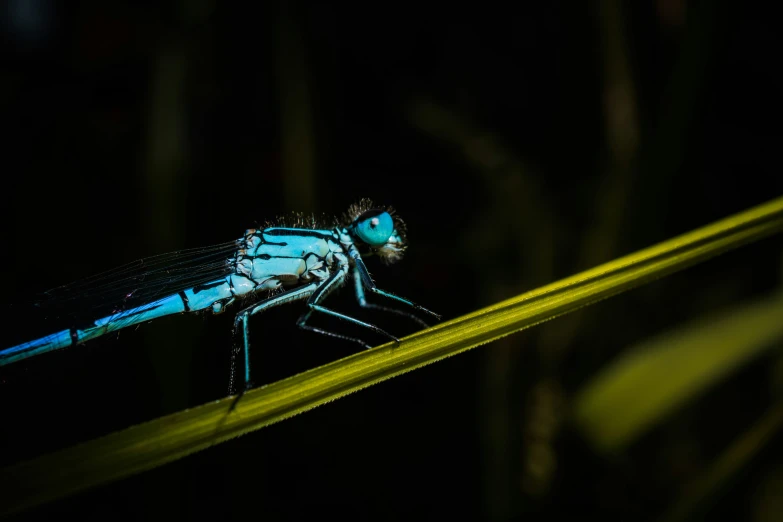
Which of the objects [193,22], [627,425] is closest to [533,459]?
[627,425]

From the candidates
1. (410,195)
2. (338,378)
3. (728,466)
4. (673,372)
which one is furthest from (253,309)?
(410,195)

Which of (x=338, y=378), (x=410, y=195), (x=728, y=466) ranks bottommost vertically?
(x=728, y=466)

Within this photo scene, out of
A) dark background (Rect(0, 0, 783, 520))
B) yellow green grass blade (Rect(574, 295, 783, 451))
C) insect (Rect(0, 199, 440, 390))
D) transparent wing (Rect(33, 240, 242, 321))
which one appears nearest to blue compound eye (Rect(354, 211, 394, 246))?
insect (Rect(0, 199, 440, 390))

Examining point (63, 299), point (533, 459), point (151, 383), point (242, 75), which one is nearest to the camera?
point (63, 299)

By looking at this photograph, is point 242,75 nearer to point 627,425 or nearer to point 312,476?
point 312,476

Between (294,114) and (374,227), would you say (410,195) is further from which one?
(374,227)

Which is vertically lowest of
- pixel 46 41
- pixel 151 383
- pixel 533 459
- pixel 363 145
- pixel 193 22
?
pixel 533 459

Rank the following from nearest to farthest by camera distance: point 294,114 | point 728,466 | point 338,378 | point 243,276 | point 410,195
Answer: point 338,378
point 728,466
point 243,276
point 294,114
point 410,195
